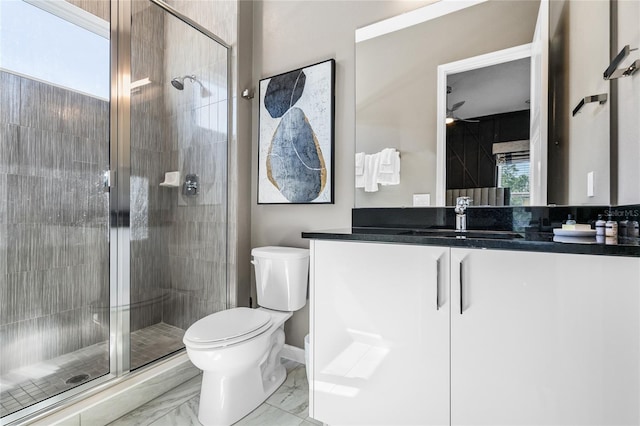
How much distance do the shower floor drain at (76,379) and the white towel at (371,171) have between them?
188 cm

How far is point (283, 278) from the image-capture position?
1.94 m

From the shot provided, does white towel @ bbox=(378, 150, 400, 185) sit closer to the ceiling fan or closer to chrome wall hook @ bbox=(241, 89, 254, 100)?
the ceiling fan

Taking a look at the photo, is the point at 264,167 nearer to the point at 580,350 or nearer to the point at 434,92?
the point at 434,92

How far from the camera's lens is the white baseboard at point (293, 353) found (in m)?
2.16

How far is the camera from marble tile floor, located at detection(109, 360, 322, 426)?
154cm

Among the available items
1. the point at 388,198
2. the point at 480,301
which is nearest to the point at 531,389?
the point at 480,301

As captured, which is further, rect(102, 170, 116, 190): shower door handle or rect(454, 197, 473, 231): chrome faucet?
rect(102, 170, 116, 190): shower door handle

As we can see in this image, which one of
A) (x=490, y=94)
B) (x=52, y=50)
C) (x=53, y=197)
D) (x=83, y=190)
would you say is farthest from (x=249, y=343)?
(x=52, y=50)

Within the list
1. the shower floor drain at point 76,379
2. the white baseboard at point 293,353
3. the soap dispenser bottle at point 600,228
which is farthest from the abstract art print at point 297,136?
the shower floor drain at point 76,379

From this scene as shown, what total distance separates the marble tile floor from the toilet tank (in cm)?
46

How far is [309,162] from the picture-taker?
209cm

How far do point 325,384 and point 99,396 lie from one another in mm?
1110

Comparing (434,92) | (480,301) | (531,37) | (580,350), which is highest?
(531,37)

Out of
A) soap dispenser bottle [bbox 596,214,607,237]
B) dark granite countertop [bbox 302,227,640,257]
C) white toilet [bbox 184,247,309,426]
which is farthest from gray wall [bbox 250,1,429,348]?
soap dispenser bottle [bbox 596,214,607,237]
